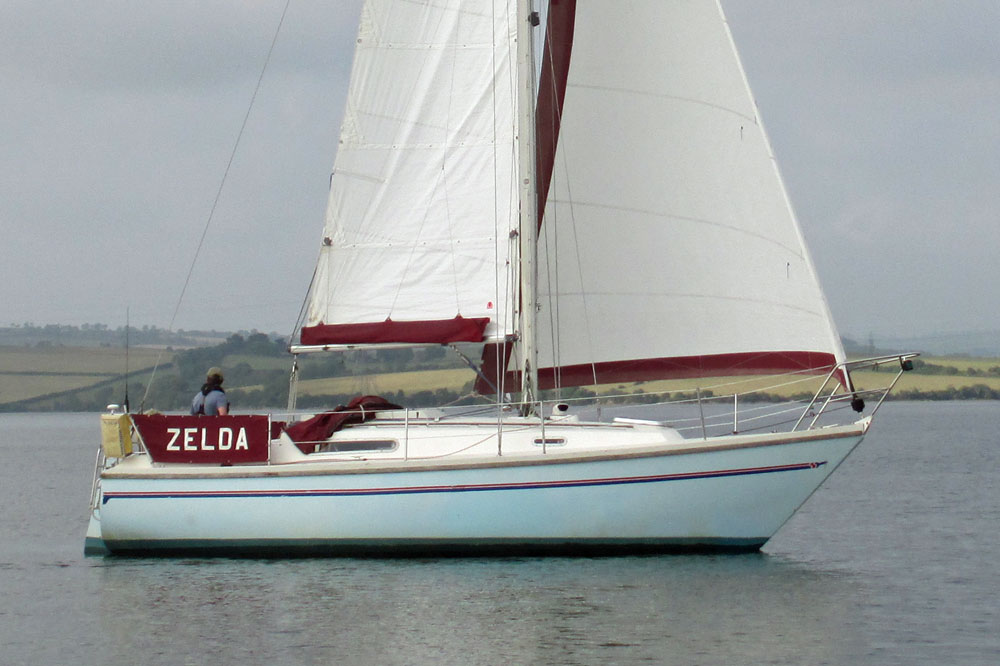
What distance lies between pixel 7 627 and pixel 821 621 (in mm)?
8268

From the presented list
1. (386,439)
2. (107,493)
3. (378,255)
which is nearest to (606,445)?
(386,439)

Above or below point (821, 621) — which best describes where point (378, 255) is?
above

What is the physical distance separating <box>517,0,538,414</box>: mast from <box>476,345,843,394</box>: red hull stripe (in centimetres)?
49

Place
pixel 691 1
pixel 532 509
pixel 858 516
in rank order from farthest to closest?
pixel 858 516
pixel 691 1
pixel 532 509

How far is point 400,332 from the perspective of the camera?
702 inches

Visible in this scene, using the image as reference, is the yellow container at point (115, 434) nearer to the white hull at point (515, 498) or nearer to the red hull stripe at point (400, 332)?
the white hull at point (515, 498)

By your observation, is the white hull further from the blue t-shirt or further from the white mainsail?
the white mainsail

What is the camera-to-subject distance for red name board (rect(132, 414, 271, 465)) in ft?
56.0

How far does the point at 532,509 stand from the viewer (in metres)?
16.5

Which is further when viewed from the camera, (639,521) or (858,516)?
(858,516)

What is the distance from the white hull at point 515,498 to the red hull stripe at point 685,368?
90 cm

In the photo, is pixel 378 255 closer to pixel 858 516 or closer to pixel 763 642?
pixel 763 642

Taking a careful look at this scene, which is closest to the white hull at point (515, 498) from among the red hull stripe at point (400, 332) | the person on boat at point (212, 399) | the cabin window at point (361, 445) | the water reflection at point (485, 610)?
the water reflection at point (485, 610)

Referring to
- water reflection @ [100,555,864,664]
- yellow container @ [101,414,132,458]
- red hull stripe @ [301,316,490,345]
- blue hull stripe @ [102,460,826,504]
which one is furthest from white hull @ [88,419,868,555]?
red hull stripe @ [301,316,490,345]
